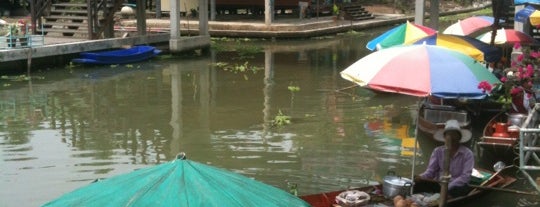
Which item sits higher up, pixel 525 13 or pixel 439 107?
pixel 525 13

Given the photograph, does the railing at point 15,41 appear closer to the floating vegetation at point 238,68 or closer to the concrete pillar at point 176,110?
the concrete pillar at point 176,110

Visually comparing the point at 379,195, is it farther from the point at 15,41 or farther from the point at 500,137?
the point at 15,41

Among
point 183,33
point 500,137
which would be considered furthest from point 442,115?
point 183,33

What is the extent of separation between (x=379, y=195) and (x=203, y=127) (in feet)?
18.8

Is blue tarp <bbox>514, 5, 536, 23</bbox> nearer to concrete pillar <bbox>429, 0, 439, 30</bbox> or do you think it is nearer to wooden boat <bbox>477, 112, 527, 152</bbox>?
wooden boat <bbox>477, 112, 527, 152</bbox>

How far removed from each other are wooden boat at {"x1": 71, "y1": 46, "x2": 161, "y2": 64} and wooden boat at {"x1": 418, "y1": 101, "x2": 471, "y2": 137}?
12136 mm

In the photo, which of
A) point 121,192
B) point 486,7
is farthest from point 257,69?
point 486,7

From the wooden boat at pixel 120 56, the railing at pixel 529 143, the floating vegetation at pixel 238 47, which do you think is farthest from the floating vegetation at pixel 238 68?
the railing at pixel 529 143

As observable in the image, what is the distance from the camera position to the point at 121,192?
416cm

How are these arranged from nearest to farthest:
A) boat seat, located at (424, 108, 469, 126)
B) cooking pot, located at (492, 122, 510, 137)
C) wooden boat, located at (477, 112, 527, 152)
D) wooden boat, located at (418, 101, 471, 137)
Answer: wooden boat, located at (477, 112, 527, 152) → cooking pot, located at (492, 122, 510, 137) → wooden boat, located at (418, 101, 471, 137) → boat seat, located at (424, 108, 469, 126)

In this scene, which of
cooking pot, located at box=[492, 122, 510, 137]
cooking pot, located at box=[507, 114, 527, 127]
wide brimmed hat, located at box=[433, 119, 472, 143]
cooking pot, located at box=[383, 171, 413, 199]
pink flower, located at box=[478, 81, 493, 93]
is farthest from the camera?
cooking pot, located at box=[507, 114, 527, 127]

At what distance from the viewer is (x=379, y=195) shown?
25.1ft

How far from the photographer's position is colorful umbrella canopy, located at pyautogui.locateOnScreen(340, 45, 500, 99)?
23.6ft

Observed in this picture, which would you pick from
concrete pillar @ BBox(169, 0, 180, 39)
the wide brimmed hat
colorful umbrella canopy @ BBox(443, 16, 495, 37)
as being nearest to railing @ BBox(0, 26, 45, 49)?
concrete pillar @ BBox(169, 0, 180, 39)
